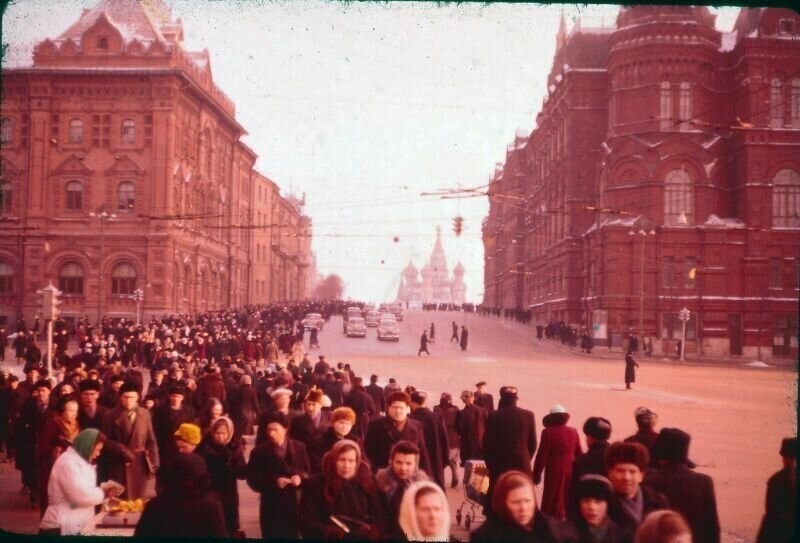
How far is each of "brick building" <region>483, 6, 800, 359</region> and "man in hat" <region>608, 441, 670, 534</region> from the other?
118ft

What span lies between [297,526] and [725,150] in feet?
163

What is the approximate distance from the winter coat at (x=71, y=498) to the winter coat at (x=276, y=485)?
1.52 m

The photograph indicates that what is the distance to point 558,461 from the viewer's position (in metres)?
9.59

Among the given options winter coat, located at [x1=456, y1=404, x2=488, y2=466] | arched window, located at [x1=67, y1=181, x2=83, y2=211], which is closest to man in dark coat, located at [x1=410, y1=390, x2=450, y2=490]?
winter coat, located at [x1=456, y1=404, x2=488, y2=466]

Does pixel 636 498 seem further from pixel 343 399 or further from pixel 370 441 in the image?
pixel 343 399

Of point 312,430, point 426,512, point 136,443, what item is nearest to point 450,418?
point 312,430

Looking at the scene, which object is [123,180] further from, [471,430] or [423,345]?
[471,430]

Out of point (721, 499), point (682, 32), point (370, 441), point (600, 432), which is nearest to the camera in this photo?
point (600, 432)

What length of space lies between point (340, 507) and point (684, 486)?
2790 millimetres

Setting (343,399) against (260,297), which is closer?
(343,399)

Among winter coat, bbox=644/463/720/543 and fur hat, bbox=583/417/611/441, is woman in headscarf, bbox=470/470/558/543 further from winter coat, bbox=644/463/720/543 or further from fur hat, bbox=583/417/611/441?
fur hat, bbox=583/417/611/441

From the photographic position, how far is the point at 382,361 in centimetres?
4122

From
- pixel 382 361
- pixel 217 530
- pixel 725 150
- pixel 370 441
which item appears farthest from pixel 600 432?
pixel 725 150

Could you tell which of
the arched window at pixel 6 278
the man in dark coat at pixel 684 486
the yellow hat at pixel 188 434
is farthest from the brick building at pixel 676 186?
the yellow hat at pixel 188 434
